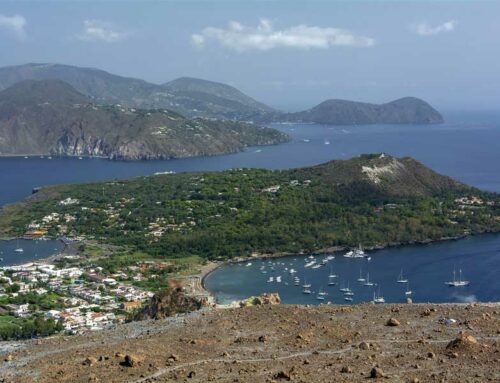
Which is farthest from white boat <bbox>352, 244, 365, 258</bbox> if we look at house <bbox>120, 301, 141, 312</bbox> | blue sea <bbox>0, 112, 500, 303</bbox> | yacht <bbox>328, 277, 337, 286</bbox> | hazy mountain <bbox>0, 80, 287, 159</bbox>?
hazy mountain <bbox>0, 80, 287, 159</bbox>

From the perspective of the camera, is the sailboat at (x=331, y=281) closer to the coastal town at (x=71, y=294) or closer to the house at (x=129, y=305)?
the coastal town at (x=71, y=294)

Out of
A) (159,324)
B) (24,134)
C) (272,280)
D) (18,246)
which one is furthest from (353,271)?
(24,134)

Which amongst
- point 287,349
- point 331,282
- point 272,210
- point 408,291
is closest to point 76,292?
point 331,282

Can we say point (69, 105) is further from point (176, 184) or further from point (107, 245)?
point (107, 245)

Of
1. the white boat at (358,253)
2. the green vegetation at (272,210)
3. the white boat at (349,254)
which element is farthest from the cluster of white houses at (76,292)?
the white boat at (358,253)

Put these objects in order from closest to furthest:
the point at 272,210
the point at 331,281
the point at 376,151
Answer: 1. the point at 331,281
2. the point at 272,210
3. the point at 376,151

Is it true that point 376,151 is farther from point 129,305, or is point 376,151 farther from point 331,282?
point 129,305

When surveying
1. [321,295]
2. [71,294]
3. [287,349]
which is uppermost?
[287,349]
